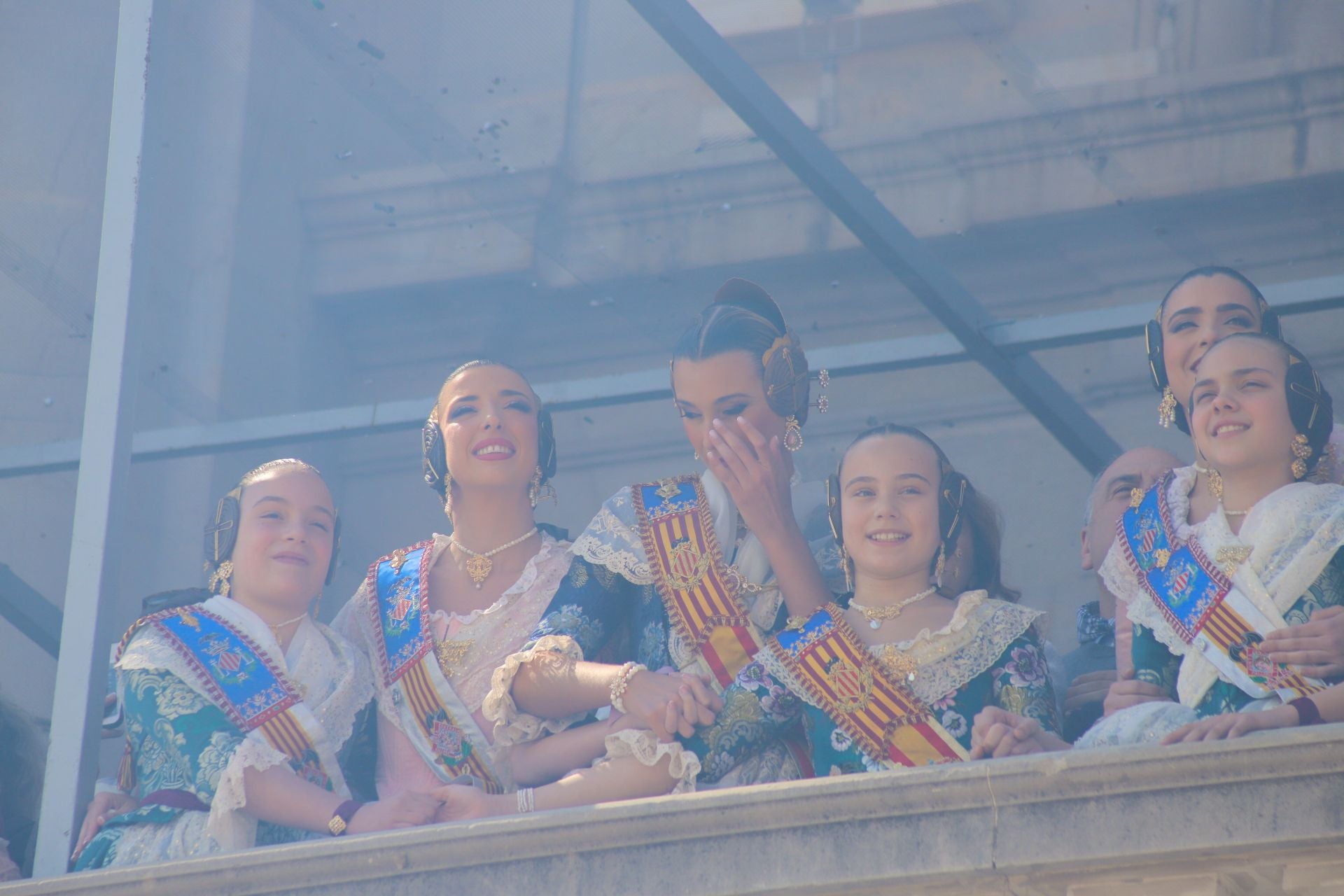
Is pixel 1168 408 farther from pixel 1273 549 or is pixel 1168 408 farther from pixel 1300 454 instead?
pixel 1273 549

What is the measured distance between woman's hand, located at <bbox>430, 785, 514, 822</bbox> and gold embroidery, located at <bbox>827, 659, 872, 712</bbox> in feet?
2.28

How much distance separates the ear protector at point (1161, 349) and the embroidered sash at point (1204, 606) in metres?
0.36

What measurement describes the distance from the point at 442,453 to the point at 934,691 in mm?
1393

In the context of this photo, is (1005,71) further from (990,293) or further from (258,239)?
(258,239)

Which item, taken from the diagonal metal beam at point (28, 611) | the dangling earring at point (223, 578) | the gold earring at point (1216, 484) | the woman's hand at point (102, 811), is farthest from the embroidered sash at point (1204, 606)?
the diagonal metal beam at point (28, 611)

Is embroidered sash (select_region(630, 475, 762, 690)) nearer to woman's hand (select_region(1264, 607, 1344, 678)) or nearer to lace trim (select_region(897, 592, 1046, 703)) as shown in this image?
lace trim (select_region(897, 592, 1046, 703))

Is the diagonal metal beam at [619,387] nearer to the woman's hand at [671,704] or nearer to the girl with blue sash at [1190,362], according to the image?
the girl with blue sash at [1190,362]

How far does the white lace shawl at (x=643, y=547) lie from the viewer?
422cm

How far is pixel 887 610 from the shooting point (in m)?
3.98

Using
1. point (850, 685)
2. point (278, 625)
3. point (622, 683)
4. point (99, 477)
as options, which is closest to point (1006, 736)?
point (850, 685)

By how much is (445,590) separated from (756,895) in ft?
4.41

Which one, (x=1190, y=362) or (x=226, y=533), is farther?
(x=226, y=533)

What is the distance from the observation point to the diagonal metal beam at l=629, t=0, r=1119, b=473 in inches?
209

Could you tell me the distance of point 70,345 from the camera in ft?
21.3
